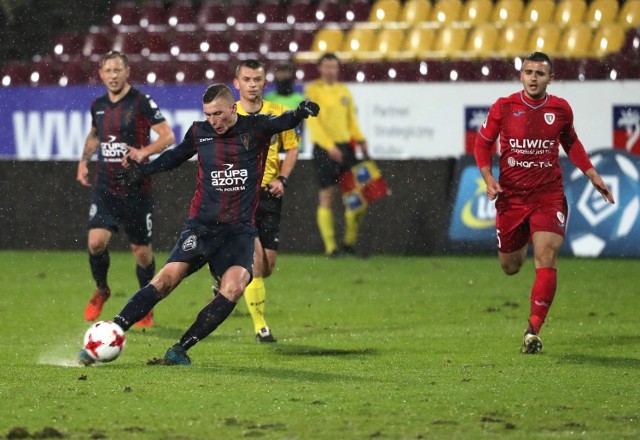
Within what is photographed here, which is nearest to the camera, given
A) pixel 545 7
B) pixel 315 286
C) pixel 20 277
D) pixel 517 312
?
pixel 517 312

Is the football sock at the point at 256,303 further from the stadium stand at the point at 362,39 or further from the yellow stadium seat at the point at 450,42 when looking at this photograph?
the yellow stadium seat at the point at 450,42

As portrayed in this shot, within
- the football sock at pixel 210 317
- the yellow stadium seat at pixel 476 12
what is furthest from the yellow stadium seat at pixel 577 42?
the football sock at pixel 210 317

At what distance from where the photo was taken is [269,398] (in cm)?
710

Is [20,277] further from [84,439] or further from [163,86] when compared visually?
[84,439]

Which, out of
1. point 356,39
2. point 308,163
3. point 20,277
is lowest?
point 20,277

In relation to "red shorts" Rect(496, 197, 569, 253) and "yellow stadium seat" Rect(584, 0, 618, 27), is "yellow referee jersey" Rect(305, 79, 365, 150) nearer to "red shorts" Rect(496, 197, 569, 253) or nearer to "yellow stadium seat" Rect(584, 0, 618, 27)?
"yellow stadium seat" Rect(584, 0, 618, 27)

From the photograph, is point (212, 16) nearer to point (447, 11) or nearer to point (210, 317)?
point (447, 11)

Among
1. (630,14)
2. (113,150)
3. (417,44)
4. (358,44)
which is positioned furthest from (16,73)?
(113,150)

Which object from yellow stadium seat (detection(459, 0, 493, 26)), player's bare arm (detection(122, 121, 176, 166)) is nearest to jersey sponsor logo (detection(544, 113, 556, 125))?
player's bare arm (detection(122, 121, 176, 166))

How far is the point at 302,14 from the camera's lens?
73.2 feet

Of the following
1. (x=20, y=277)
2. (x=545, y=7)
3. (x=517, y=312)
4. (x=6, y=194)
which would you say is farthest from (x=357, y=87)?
(x=517, y=312)

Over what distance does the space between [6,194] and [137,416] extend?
39.3ft

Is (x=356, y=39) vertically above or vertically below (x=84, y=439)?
above

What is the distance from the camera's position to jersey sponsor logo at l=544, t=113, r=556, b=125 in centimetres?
943
